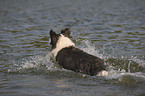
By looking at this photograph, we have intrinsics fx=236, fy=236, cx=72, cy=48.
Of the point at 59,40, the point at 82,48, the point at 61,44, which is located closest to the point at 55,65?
the point at 61,44

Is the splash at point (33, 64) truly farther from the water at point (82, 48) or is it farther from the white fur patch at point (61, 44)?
the white fur patch at point (61, 44)

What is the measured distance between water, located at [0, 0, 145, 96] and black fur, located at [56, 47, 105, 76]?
0.41m

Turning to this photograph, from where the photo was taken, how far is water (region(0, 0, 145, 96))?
18.8ft

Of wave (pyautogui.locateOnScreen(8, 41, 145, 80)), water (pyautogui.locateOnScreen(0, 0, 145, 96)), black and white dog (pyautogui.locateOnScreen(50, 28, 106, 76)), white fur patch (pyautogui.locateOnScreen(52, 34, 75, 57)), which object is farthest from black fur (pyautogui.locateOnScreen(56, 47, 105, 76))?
wave (pyautogui.locateOnScreen(8, 41, 145, 80))

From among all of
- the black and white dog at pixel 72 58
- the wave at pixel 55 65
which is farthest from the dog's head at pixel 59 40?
the wave at pixel 55 65

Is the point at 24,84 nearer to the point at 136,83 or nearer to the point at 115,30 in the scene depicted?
the point at 136,83

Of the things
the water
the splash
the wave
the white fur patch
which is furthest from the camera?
the splash

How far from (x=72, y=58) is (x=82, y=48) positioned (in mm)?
2567

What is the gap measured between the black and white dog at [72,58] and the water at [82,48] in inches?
16.6

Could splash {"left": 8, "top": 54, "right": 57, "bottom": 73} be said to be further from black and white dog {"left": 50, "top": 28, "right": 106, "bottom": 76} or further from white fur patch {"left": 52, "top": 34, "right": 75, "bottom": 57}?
black and white dog {"left": 50, "top": 28, "right": 106, "bottom": 76}

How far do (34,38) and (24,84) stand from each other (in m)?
5.65

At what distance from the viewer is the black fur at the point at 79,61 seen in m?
5.80

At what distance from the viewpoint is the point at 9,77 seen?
677 cm

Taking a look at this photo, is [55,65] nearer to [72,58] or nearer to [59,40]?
[59,40]
